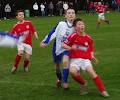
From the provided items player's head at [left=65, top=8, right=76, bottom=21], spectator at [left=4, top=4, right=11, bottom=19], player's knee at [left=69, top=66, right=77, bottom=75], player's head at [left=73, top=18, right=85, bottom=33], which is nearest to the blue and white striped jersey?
player's head at [left=65, top=8, right=76, bottom=21]

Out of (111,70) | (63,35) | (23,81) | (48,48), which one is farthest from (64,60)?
(48,48)

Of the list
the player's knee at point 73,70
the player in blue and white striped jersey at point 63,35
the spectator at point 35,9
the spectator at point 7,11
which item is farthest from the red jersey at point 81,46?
the spectator at point 35,9

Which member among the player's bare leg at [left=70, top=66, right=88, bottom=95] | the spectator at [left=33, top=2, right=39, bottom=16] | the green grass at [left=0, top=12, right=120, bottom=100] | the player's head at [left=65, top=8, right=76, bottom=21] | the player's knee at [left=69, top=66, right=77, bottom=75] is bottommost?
the spectator at [left=33, top=2, right=39, bottom=16]

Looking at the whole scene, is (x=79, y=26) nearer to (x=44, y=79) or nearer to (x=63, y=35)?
(x=63, y=35)

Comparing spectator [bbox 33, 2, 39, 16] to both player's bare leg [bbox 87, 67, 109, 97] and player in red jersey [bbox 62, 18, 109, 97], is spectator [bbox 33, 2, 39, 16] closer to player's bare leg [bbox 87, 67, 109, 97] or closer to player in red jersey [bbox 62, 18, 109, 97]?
player in red jersey [bbox 62, 18, 109, 97]

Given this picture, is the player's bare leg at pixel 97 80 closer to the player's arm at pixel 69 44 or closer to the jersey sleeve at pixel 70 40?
the player's arm at pixel 69 44

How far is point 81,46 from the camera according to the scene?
33.2 ft

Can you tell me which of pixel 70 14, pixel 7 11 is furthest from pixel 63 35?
pixel 7 11

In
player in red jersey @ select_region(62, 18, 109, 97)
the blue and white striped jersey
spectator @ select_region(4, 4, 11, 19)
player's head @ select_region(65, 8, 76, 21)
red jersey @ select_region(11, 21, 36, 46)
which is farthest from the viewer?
spectator @ select_region(4, 4, 11, 19)

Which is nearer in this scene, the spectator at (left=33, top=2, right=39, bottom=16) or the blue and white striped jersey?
the blue and white striped jersey

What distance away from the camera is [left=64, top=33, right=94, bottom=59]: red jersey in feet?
33.1

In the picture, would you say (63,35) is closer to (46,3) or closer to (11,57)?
(11,57)

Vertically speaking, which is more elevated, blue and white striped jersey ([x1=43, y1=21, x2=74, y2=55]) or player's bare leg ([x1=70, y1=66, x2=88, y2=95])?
blue and white striped jersey ([x1=43, y1=21, x2=74, y2=55])

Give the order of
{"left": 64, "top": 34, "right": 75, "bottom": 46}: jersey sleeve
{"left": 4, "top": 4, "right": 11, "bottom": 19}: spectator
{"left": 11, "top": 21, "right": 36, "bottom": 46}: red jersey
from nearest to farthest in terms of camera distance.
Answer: {"left": 64, "top": 34, "right": 75, "bottom": 46}: jersey sleeve
{"left": 11, "top": 21, "right": 36, "bottom": 46}: red jersey
{"left": 4, "top": 4, "right": 11, "bottom": 19}: spectator
